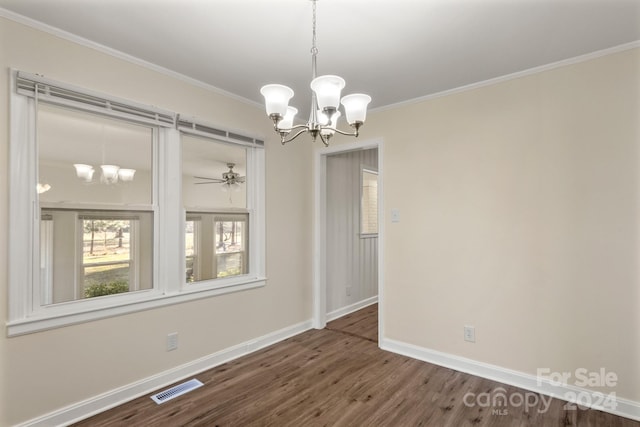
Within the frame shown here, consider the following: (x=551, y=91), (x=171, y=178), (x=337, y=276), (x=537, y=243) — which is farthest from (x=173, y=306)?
(x=551, y=91)

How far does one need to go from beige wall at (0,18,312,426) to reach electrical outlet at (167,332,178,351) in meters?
0.04

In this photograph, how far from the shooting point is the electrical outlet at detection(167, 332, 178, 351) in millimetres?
2659

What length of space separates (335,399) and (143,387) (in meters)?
1.46

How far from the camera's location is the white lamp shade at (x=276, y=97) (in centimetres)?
164

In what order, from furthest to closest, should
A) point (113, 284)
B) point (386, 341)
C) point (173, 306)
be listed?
1. point (386, 341)
2. point (173, 306)
3. point (113, 284)

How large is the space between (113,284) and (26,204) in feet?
2.58

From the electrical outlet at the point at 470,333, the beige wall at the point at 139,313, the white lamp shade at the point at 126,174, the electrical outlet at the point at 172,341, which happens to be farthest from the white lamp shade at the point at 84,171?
the electrical outlet at the point at 470,333

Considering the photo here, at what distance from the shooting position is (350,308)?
4.66 meters

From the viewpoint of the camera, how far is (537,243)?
2.56 metres

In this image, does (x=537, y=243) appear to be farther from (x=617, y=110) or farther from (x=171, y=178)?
(x=171, y=178)

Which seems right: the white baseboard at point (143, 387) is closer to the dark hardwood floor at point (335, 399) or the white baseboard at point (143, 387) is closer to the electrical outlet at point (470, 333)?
the dark hardwood floor at point (335, 399)

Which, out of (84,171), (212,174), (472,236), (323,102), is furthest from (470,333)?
(84,171)

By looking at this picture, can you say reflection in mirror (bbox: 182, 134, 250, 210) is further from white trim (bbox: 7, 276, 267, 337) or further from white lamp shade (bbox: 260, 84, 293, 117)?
white lamp shade (bbox: 260, 84, 293, 117)

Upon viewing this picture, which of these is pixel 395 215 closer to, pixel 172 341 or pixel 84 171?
pixel 172 341
